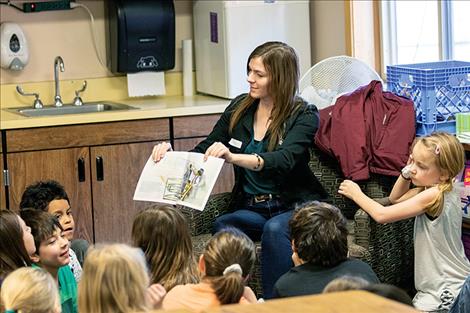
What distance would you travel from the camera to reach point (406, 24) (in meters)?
5.28

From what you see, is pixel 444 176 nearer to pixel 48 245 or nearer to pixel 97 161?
pixel 48 245

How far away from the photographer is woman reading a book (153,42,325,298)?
4035 mm

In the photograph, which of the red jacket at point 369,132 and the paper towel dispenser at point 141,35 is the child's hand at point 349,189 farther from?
the paper towel dispenser at point 141,35

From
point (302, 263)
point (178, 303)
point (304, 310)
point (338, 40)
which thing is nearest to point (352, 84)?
point (338, 40)

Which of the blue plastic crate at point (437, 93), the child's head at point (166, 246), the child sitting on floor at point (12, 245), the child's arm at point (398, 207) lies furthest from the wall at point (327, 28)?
the child sitting on floor at point (12, 245)

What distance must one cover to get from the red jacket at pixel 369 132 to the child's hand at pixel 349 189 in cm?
16

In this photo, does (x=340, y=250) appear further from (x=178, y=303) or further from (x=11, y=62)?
(x=11, y=62)

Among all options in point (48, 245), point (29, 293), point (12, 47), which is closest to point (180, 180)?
point (48, 245)

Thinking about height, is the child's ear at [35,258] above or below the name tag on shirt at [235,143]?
below

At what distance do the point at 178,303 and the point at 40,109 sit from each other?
2.85 metres

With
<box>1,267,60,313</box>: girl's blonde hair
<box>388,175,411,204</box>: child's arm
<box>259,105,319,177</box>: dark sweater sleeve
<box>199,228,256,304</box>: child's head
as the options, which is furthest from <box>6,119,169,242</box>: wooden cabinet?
<box>1,267,60,313</box>: girl's blonde hair

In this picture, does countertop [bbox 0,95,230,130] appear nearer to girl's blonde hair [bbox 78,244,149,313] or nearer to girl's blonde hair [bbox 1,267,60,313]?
girl's blonde hair [bbox 1,267,60,313]

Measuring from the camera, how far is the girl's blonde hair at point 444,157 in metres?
3.77

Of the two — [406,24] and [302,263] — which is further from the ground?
[406,24]
